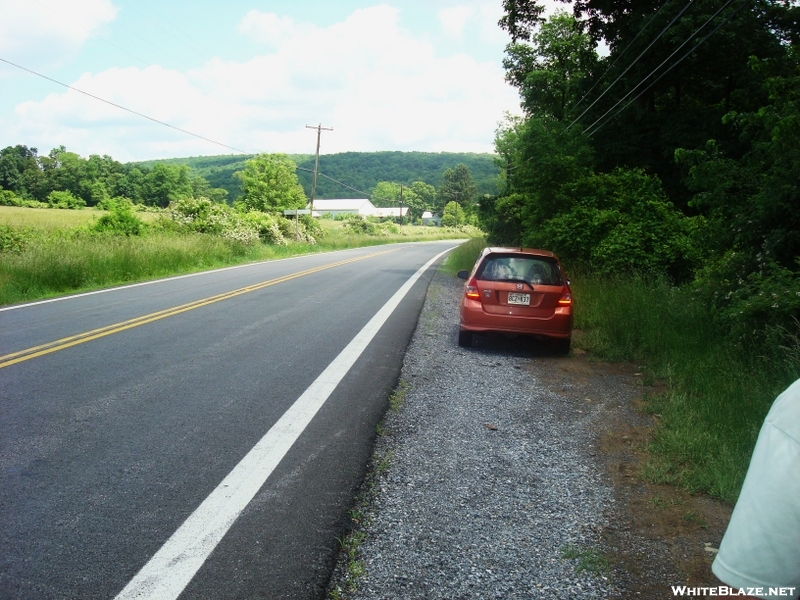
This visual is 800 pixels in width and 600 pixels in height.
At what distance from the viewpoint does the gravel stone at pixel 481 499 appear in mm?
3076

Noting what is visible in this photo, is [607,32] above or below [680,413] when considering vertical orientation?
above

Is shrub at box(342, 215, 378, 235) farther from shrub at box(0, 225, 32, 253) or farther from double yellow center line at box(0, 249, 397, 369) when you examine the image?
double yellow center line at box(0, 249, 397, 369)

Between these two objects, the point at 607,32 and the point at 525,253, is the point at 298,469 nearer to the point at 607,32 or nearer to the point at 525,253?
the point at 525,253

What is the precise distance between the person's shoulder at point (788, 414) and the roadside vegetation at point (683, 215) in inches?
127

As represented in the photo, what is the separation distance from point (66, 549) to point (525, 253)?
7.24 meters

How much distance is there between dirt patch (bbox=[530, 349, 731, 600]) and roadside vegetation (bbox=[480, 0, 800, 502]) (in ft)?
0.60

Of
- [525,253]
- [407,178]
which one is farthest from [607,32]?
[407,178]

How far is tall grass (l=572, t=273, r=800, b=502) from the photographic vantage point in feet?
15.0

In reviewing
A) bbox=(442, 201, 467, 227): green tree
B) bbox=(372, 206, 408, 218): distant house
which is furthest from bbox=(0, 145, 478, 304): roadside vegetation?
bbox=(372, 206, 408, 218): distant house

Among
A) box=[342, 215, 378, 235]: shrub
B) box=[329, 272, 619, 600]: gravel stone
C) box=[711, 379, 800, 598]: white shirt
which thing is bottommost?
box=[342, 215, 378, 235]: shrub

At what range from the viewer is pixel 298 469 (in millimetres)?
4379

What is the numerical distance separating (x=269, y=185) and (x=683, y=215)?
94430mm

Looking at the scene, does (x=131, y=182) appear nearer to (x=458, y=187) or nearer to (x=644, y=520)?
(x=458, y=187)

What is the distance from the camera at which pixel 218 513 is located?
3.67 metres
